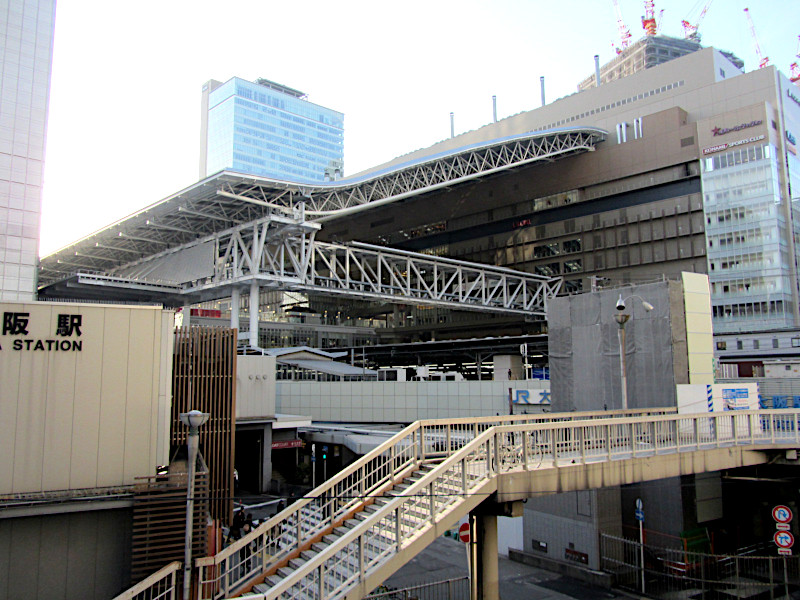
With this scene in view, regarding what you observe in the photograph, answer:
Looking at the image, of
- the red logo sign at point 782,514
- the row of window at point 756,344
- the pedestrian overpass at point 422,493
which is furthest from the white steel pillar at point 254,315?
the row of window at point 756,344

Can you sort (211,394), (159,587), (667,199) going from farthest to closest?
(667,199) < (211,394) < (159,587)

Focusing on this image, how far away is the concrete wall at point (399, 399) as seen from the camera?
37719 mm

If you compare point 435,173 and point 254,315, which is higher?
point 435,173

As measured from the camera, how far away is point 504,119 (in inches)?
3784

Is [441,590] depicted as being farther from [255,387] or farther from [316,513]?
[255,387]

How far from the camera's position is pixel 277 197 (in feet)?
183

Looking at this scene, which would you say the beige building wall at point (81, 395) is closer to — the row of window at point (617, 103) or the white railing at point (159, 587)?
the white railing at point (159, 587)

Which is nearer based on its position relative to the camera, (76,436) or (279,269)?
(76,436)

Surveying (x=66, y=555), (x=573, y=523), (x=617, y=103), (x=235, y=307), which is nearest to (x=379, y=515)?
(x=66, y=555)

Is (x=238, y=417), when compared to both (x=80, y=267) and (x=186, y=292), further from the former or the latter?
(x=80, y=267)

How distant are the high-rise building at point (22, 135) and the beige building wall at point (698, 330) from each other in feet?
128

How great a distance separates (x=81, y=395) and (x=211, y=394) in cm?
499

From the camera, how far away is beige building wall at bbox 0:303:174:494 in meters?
13.3

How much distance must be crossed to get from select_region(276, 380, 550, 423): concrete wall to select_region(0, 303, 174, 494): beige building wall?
79.9ft
